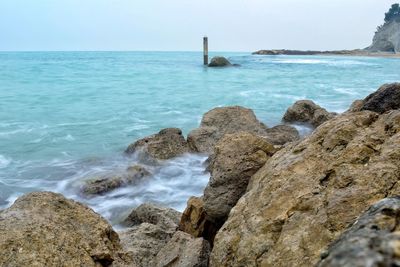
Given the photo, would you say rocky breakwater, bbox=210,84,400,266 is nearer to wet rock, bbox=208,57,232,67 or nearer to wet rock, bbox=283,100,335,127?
wet rock, bbox=283,100,335,127

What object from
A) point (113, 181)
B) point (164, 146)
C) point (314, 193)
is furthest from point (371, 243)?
point (164, 146)

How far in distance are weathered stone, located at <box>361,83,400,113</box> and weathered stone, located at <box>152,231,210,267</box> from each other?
231 centimetres

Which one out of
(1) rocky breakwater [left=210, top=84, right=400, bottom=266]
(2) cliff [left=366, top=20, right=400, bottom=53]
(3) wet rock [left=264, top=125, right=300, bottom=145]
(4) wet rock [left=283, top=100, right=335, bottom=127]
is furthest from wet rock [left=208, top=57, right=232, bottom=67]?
(2) cliff [left=366, top=20, right=400, bottom=53]

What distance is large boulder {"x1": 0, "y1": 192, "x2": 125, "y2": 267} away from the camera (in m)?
2.97

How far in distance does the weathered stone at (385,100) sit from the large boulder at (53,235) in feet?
9.83

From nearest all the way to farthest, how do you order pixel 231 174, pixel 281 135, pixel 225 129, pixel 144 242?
pixel 231 174 < pixel 144 242 < pixel 281 135 < pixel 225 129

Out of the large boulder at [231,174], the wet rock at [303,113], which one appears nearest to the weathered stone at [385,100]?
the large boulder at [231,174]

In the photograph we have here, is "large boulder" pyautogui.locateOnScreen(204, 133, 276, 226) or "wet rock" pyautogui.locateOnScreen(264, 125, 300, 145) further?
"wet rock" pyautogui.locateOnScreen(264, 125, 300, 145)

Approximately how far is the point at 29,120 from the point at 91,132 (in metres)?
4.55

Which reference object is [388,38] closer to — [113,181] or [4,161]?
[4,161]

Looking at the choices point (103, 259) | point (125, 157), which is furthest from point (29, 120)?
point (103, 259)

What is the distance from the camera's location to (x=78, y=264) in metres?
3.08

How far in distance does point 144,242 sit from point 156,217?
3.83 ft

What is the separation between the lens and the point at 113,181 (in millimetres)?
8953
